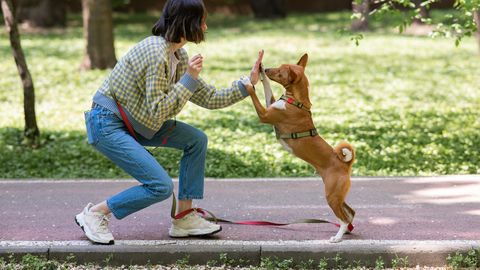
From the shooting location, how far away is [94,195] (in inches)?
328

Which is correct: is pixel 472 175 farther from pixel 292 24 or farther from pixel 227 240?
pixel 292 24

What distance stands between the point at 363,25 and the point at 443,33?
1943 centimetres

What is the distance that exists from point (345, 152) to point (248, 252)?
1029 mm

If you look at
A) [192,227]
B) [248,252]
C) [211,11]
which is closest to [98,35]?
[192,227]

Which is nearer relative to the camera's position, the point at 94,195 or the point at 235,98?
the point at 235,98

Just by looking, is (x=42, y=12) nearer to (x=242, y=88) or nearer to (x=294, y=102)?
(x=242, y=88)

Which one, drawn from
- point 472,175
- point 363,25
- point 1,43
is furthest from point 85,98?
point 363,25

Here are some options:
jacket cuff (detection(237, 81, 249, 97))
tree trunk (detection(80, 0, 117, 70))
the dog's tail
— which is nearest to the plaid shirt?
jacket cuff (detection(237, 81, 249, 97))

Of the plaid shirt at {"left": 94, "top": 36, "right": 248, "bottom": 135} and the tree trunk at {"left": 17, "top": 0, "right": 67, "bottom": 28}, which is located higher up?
the plaid shirt at {"left": 94, "top": 36, "right": 248, "bottom": 135}

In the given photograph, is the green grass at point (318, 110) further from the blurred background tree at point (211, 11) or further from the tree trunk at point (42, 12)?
the tree trunk at point (42, 12)

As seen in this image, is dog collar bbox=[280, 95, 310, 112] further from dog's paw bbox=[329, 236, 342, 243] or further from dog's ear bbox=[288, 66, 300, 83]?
dog's paw bbox=[329, 236, 342, 243]

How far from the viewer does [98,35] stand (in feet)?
57.3

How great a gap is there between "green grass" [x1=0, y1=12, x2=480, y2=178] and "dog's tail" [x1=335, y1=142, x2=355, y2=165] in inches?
143

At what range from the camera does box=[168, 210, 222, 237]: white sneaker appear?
618 centimetres
